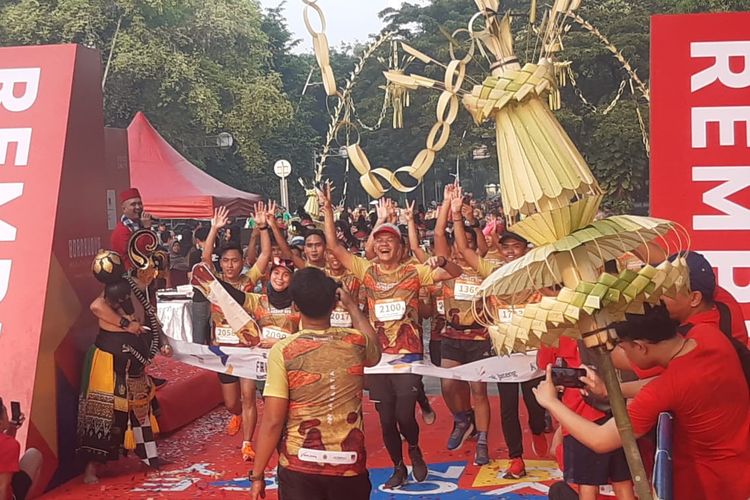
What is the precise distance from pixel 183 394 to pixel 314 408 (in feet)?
16.0

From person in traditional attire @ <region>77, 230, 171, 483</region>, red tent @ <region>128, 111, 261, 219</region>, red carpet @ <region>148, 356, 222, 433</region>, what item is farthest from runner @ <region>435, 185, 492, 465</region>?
red tent @ <region>128, 111, 261, 219</region>

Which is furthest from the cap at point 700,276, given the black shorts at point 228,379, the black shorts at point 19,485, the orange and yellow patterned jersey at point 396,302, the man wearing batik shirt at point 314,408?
the black shorts at point 228,379

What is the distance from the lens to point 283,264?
6.94 meters

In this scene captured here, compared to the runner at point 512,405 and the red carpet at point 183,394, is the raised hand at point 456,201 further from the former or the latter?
the red carpet at point 183,394

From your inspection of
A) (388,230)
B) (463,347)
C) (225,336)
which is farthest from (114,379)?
(463,347)

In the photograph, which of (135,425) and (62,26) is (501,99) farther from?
(62,26)

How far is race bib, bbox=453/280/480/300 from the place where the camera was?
7059mm

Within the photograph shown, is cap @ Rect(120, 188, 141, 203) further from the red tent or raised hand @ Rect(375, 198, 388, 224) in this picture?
the red tent

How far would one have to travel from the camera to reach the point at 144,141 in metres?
19.2

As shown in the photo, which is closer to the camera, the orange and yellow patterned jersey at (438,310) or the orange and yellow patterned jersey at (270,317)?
the orange and yellow patterned jersey at (270,317)

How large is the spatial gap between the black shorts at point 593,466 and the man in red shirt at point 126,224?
4.16m

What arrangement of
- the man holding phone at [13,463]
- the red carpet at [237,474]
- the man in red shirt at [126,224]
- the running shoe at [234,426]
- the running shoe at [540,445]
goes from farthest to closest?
1. the running shoe at [234,426]
2. the man in red shirt at [126,224]
3. the running shoe at [540,445]
4. the red carpet at [237,474]
5. the man holding phone at [13,463]

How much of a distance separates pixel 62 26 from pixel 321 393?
84.5ft

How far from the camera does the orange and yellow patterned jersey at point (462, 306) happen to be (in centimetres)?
698
